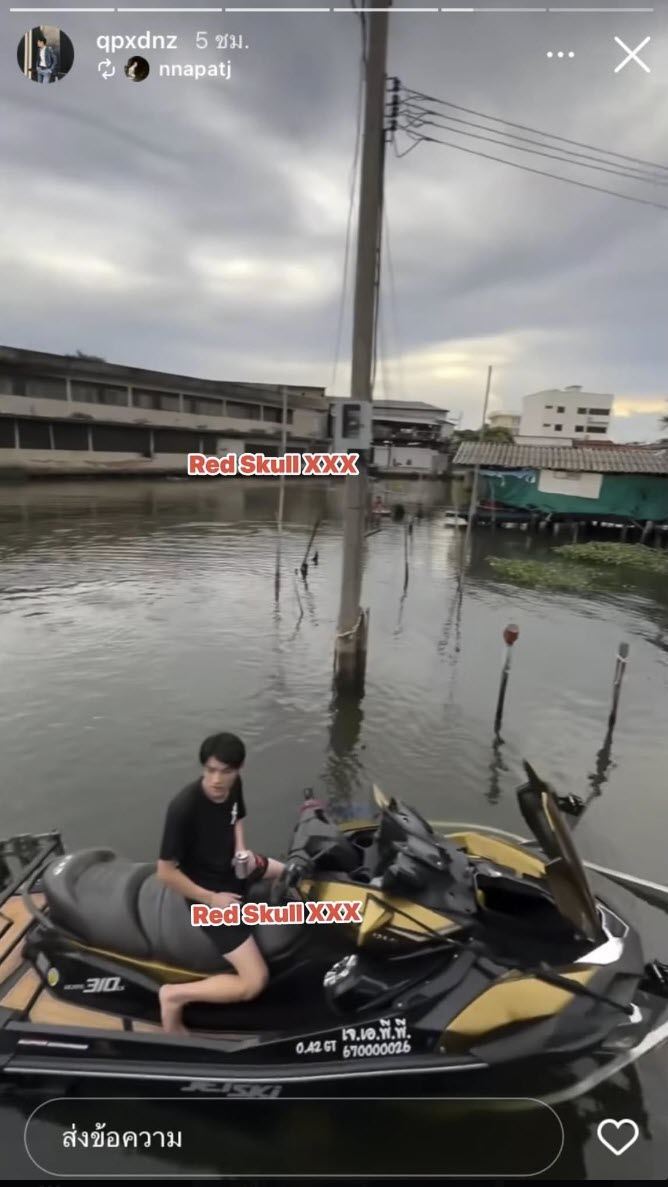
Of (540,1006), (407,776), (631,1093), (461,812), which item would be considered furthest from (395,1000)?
(407,776)

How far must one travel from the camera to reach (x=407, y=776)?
6.10m

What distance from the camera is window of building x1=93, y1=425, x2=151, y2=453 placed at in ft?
20.6

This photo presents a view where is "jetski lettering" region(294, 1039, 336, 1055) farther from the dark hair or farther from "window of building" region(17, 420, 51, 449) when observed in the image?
"window of building" region(17, 420, 51, 449)

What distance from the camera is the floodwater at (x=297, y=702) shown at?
518cm

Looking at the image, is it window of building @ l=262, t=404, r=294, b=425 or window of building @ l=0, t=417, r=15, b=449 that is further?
window of building @ l=0, t=417, r=15, b=449

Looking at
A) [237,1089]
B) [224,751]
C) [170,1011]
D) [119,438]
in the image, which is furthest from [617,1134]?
[119,438]

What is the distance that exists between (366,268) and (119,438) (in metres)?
3.34

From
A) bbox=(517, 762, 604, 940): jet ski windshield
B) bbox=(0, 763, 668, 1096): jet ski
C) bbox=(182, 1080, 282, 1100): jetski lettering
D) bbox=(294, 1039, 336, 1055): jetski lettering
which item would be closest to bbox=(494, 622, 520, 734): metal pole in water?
bbox=(0, 763, 668, 1096): jet ski

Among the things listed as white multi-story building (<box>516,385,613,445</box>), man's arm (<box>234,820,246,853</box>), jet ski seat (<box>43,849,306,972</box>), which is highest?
white multi-story building (<box>516,385,613,445</box>)

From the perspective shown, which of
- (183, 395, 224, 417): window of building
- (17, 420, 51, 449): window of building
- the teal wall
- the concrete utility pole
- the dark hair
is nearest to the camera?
the dark hair

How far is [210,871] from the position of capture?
8.48ft

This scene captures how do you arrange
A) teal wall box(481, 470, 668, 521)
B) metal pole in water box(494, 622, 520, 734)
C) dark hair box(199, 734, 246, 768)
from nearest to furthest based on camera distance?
dark hair box(199, 734, 246, 768) → metal pole in water box(494, 622, 520, 734) → teal wall box(481, 470, 668, 521)

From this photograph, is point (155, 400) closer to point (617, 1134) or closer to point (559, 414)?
point (617, 1134)

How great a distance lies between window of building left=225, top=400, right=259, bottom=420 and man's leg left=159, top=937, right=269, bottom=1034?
17.0 feet
